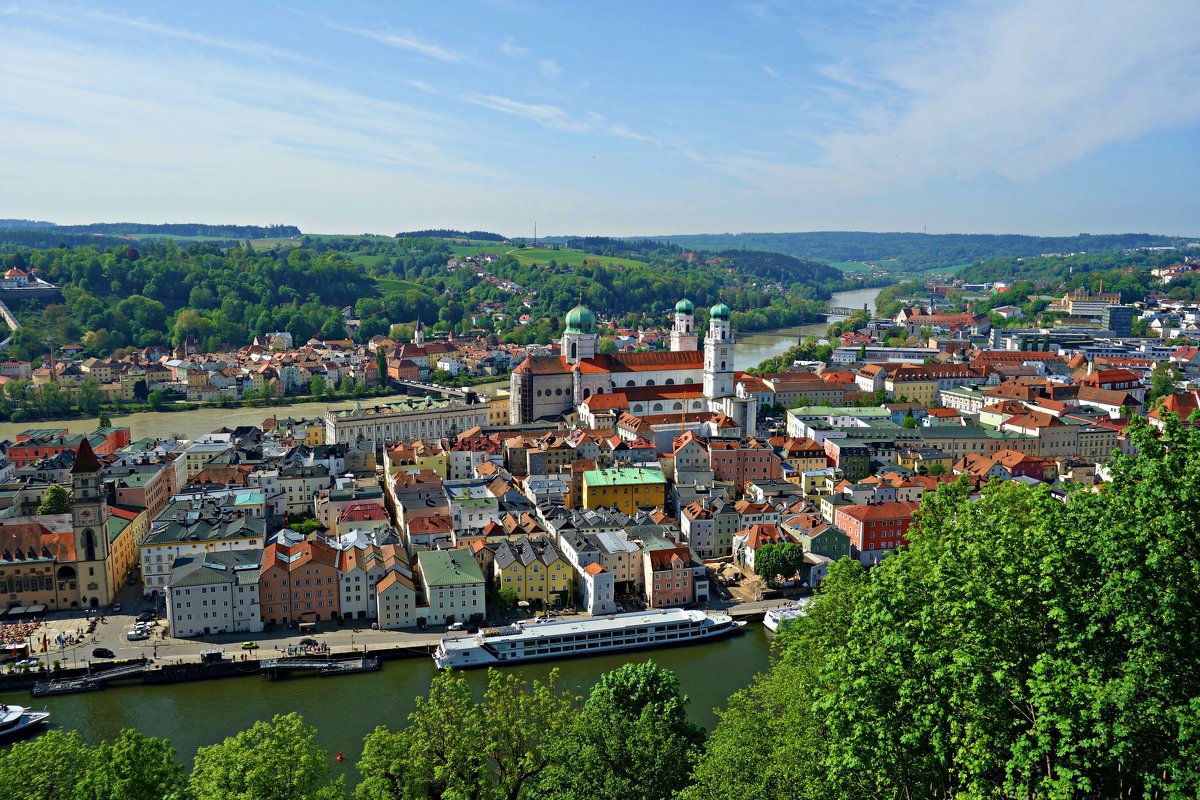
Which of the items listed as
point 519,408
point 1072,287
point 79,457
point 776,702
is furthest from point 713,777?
point 1072,287

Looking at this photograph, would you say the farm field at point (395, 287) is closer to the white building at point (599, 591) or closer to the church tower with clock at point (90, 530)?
the church tower with clock at point (90, 530)

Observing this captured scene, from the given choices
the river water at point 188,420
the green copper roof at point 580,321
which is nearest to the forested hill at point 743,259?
the river water at point 188,420

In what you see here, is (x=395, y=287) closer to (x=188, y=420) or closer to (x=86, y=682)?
(x=188, y=420)

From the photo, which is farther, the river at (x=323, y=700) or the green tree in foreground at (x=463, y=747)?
the river at (x=323, y=700)

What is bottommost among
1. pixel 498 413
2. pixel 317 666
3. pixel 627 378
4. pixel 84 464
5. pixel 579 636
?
pixel 317 666

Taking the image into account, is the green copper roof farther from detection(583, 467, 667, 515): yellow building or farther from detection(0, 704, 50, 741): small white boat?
detection(0, 704, 50, 741): small white boat

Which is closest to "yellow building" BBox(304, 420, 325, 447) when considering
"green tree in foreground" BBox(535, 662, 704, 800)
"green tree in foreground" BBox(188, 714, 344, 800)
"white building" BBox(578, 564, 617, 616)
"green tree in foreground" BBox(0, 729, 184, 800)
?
"white building" BBox(578, 564, 617, 616)

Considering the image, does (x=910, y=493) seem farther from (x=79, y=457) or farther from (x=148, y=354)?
(x=148, y=354)

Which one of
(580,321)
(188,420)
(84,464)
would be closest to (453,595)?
(84,464)
